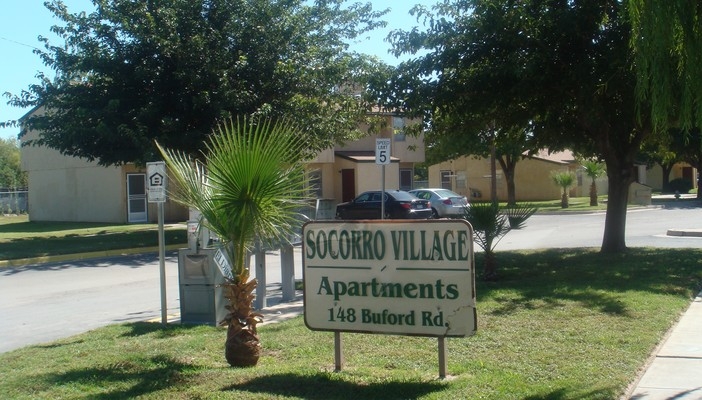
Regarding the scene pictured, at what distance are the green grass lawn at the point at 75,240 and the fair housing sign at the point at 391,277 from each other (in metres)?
15.5

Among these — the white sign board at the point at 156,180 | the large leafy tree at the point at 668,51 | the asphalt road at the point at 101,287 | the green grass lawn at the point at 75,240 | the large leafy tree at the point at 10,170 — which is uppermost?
the large leafy tree at the point at 10,170

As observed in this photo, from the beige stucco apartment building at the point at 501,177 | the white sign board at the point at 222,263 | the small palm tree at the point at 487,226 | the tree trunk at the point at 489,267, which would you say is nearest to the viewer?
the white sign board at the point at 222,263

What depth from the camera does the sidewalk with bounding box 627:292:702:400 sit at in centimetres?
641

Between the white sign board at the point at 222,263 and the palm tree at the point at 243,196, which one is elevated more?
the palm tree at the point at 243,196

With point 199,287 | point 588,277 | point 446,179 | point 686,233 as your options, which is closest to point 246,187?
point 199,287

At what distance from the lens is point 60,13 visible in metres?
23.0

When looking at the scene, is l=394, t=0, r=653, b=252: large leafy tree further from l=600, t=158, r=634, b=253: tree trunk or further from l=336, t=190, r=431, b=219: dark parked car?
l=336, t=190, r=431, b=219: dark parked car

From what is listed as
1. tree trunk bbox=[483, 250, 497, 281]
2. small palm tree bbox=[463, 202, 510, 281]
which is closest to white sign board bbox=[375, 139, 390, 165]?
small palm tree bbox=[463, 202, 510, 281]

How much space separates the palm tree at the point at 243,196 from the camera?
23.2 feet

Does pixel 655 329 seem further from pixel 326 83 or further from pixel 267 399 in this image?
pixel 326 83

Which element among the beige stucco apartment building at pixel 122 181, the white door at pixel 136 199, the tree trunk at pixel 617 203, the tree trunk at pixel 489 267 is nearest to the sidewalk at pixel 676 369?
the tree trunk at pixel 489 267

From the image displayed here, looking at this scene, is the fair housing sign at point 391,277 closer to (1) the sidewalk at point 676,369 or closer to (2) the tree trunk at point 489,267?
(1) the sidewalk at point 676,369

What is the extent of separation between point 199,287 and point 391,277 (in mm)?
4052

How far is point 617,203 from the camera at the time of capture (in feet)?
53.6
